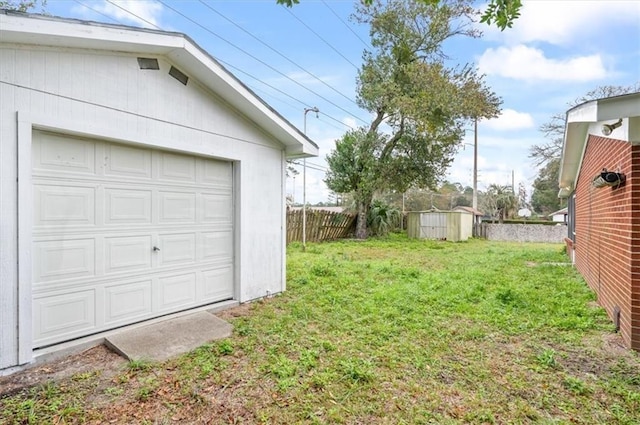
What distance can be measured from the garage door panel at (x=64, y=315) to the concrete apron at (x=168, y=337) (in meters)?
0.32

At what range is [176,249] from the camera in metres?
4.55

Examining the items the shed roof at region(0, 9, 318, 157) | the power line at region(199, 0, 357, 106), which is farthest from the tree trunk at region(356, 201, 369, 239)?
the shed roof at region(0, 9, 318, 157)

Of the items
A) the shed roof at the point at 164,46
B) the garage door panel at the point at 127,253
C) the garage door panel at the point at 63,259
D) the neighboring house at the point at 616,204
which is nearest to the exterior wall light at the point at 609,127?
the neighboring house at the point at 616,204

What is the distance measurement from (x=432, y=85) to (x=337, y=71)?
15.9 ft

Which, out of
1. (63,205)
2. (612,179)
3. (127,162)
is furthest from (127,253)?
(612,179)

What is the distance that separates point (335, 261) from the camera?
9.23m

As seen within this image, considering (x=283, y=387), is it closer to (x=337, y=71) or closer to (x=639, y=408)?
(x=639, y=408)

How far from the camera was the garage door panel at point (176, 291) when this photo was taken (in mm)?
4383

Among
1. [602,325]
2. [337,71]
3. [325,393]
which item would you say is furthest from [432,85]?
[325,393]

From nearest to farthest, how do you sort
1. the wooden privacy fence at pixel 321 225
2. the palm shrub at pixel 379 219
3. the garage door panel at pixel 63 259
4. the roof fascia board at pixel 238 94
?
the garage door panel at pixel 63 259 < the roof fascia board at pixel 238 94 < the wooden privacy fence at pixel 321 225 < the palm shrub at pixel 379 219

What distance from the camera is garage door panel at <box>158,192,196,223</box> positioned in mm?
4402

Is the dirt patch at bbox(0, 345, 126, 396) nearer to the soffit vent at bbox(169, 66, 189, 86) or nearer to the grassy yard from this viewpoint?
the grassy yard

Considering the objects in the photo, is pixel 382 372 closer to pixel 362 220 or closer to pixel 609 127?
pixel 609 127

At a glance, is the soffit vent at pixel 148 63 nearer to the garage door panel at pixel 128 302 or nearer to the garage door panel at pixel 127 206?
the garage door panel at pixel 127 206
